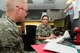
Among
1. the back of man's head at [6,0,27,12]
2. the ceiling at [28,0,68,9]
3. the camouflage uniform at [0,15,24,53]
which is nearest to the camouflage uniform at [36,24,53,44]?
the ceiling at [28,0,68,9]

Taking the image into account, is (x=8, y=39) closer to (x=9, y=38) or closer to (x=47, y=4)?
(x=9, y=38)

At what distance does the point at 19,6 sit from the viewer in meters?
0.87

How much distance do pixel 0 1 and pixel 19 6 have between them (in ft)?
8.52

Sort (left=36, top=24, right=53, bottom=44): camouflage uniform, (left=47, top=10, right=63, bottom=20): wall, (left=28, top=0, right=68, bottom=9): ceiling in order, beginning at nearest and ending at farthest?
(left=36, top=24, right=53, bottom=44): camouflage uniform
(left=47, top=10, right=63, bottom=20): wall
(left=28, top=0, right=68, bottom=9): ceiling

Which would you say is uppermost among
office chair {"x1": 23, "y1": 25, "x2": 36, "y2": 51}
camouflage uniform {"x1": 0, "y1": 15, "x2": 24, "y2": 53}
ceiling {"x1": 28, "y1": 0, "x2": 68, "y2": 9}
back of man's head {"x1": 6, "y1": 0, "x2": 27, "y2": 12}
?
ceiling {"x1": 28, "y1": 0, "x2": 68, "y2": 9}

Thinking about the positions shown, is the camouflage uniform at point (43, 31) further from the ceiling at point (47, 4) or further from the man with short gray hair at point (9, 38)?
the man with short gray hair at point (9, 38)

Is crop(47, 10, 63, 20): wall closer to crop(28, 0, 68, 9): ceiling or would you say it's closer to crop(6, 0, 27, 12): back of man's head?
crop(28, 0, 68, 9): ceiling

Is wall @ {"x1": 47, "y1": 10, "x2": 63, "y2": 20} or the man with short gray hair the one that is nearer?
the man with short gray hair

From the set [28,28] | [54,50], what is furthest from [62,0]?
[54,50]

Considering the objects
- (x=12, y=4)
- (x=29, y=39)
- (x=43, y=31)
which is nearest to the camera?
(x=12, y=4)

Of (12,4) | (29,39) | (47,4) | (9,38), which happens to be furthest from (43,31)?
(9,38)

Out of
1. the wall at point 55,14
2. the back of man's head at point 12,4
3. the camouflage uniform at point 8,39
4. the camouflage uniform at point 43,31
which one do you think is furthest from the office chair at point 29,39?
A: the wall at point 55,14

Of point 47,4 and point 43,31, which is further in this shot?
point 47,4

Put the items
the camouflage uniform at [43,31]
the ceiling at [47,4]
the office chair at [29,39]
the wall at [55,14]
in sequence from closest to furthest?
1. the office chair at [29,39]
2. the camouflage uniform at [43,31]
3. the wall at [55,14]
4. the ceiling at [47,4]
